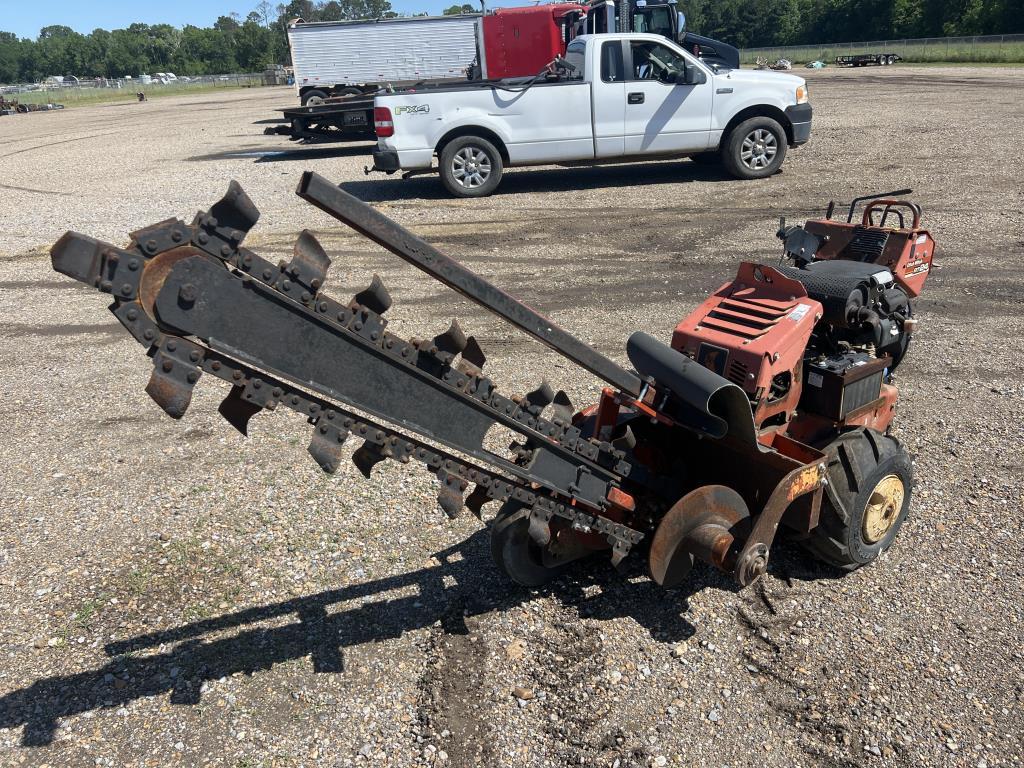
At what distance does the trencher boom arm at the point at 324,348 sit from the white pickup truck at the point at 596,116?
10175mm

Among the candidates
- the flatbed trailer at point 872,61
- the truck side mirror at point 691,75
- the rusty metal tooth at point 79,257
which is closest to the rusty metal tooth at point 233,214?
the rusty metal tooth at point 79,257

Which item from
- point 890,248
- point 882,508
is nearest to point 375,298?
point 882,508

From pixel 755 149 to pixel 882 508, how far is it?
10299mm

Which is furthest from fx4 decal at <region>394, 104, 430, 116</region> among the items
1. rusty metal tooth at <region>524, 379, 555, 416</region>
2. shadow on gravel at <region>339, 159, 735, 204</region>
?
rusty metal tooth at <region>524, 379, 555, 416</region>

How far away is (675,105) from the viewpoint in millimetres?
12648

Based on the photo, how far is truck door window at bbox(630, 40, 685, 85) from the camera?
1254 cm

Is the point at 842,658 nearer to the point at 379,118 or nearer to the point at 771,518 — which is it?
the point at 771,518

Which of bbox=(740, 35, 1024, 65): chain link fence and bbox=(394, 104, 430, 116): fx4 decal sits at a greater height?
bbox=(740, 35, 1024, 65): chain link fence

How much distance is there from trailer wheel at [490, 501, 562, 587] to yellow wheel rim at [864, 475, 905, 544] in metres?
1.55

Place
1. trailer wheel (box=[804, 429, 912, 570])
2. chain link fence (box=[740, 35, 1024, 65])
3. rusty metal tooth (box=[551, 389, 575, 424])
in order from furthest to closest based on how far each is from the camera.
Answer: chain link fence (box=[740, 35, 1024, 65])
trailer wheel (box=[804, 429, 912, 570])
rusty metal tooth (box=[551, 389, 575, 424])

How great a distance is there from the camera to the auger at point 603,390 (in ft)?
7.79

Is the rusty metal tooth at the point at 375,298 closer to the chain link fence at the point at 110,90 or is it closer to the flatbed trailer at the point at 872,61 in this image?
the flatbed trailer at the point at 872,61

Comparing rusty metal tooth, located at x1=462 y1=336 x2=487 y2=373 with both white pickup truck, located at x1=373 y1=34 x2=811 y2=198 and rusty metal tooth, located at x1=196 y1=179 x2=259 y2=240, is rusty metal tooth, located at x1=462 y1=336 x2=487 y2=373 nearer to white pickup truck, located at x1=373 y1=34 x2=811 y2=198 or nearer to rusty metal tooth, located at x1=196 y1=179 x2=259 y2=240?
rusty metal tooth, located at x1=196 y1=179 x2=259 y2=240

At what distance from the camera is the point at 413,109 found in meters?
12.4
